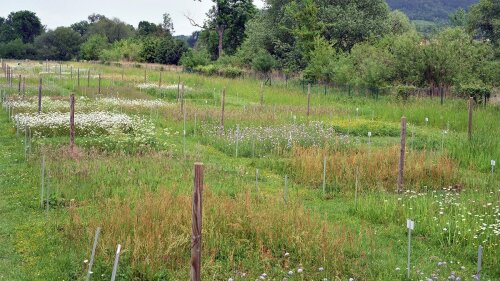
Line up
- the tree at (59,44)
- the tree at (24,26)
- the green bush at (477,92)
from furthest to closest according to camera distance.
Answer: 1. the tree at (24,26)
2. the tree at (59,44)
3. the green bush at (477,92)

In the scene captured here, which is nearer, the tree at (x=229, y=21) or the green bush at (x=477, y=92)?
the green bush at (x=477, y=92)

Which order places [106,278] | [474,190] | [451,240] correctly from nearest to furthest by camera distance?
[106,278] → [451,240] → [474,190]

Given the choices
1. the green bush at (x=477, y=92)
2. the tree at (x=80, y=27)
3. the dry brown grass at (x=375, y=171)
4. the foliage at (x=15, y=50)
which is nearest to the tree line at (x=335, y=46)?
the green bush at (x=477, y=92)

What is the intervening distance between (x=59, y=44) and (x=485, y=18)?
63541 mm

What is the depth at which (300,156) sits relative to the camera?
13617mm

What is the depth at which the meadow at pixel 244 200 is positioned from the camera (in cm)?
762

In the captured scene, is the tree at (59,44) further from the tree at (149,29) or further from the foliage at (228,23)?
the foliage at (228,23)

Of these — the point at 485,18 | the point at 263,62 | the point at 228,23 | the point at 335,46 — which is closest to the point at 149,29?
the point at 228,23

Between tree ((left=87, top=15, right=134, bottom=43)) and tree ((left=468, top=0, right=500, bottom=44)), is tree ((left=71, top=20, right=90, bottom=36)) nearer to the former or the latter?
tree ((left=87, top=15, right=134, bottom=43))

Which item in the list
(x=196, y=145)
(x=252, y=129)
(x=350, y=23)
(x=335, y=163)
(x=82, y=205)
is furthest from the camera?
(x=350, y=23)

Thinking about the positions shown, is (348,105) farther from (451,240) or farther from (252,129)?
(451,240)

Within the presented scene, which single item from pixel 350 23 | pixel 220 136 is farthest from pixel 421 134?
pixel 350 23

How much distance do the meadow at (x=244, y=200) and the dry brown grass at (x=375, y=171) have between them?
31 millimetres

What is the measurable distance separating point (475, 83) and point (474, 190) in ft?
58.3
